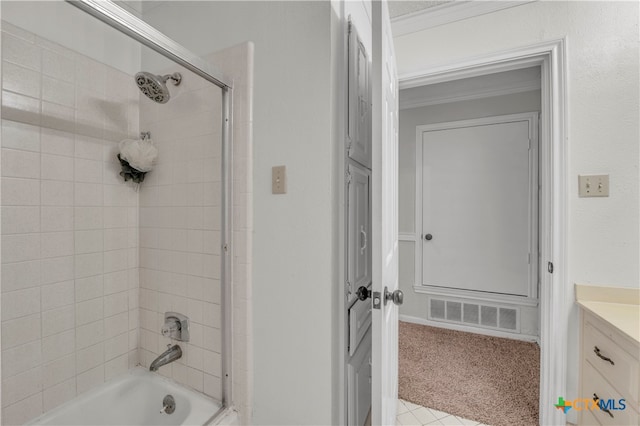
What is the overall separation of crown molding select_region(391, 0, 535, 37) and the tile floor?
2.26 meters

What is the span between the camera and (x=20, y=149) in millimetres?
1160

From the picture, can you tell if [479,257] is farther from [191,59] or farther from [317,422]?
[191,59]

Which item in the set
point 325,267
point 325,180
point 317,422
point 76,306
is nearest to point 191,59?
point 325,180

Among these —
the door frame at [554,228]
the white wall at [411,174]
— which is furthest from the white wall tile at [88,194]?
the white wall at [411,174]

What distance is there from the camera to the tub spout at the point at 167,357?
4.43 ft

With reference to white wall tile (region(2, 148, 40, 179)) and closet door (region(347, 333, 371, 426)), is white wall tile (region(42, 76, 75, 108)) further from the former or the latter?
closet door (region(347, 333, 371, 426))

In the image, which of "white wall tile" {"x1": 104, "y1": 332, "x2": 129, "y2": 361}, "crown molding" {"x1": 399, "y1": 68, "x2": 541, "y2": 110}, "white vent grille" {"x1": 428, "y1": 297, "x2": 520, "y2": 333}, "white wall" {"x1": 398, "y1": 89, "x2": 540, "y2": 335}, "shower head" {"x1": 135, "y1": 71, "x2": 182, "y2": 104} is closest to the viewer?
"shower head" {"x1": 135, "y1": 71, "x2": 182, "y2": 104}

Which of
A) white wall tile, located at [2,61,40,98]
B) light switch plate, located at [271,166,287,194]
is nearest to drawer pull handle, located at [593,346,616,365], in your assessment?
light switch plate, located at [271,166,287,194]

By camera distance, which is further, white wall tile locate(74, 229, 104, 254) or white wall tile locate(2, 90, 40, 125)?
white wall tile locate(74, 229, 104, 254)

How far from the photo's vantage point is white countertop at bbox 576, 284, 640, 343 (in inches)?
51.5

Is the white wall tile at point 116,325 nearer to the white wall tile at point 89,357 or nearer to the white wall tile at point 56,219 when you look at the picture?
the white wall tile at point 89,357

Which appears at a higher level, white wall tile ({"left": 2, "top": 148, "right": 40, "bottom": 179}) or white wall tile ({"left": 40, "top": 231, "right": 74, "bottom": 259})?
white wall tile ({"left": 2, "top": 148, "right": 40, "bottom": 179})

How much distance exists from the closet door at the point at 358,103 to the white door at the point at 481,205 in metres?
1.68

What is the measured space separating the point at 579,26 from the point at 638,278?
1291 millimetres
